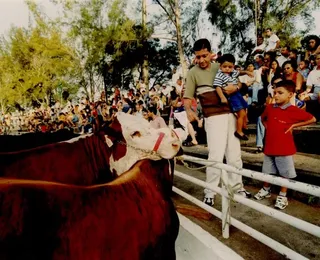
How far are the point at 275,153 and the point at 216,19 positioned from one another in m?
17.5

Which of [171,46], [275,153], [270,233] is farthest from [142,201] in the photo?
[171,46]

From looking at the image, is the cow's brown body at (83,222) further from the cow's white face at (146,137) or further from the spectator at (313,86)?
the spectator at (313,86)

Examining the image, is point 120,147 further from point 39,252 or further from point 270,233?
point 39,252

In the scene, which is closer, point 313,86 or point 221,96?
point 221,96

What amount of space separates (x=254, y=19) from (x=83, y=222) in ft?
63.6

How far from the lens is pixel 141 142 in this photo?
314 centimetres

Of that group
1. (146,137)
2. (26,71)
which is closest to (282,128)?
(146,137)

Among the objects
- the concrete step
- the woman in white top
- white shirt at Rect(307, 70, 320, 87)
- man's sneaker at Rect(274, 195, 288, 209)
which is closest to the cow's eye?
man's sneaker at Rect(274, 195, 288, 209)

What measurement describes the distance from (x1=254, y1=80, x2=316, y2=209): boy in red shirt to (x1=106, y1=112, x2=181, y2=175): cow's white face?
57.7 inches

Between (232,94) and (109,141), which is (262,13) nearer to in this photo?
(232,94)

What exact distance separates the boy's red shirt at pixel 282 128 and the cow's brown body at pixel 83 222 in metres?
2.16

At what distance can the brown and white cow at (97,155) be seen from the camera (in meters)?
3.04

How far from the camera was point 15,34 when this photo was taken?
32.0 meters

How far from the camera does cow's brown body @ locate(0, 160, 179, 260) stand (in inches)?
62.2
